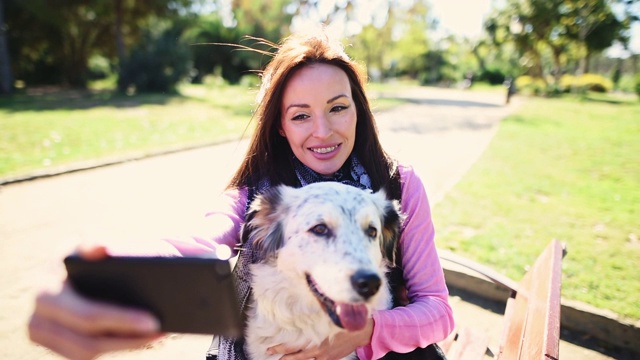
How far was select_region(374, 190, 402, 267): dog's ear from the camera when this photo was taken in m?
2.05

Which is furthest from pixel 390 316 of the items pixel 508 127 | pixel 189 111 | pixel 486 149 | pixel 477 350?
pixel 189 111

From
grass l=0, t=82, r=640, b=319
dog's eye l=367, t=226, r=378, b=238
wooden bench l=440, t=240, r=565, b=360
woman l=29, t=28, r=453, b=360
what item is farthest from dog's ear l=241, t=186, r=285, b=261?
wooden bench l=440, t=240, r=565, b=360

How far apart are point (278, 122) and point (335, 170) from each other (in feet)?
1.61

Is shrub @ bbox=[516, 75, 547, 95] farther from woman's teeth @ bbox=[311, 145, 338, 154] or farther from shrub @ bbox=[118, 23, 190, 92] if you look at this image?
woman's teeth @ bbox=[311, 145, 338, 154]

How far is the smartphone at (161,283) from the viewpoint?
1.10m

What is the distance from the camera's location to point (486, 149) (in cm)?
1126

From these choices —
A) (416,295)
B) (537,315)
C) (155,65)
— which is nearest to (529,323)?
(537,315)

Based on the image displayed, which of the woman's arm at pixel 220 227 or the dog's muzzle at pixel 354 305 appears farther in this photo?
the dog's muzzle at pixel 354 305

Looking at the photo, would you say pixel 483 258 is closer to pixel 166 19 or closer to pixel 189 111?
pixel 189 111

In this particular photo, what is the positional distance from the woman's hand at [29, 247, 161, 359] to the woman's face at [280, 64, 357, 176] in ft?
4.43

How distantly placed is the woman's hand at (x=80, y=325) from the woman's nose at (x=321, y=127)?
4.38 feet

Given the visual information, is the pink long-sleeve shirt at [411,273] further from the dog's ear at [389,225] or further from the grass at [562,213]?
the grass at [562,213]

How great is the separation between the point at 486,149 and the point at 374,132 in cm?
1001

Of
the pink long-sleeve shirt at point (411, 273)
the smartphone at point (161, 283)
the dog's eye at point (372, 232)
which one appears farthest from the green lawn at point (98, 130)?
the smartphone at point (161, 283)
